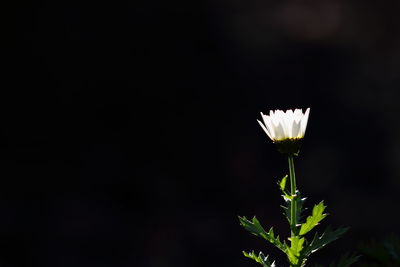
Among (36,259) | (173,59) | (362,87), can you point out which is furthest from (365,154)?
(36,259)

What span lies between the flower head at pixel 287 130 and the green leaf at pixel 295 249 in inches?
6.9

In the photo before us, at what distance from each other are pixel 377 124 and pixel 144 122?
2.05m

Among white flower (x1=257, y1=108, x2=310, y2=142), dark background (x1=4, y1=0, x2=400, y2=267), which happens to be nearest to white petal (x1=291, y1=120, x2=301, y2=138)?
white flower (x1=257, y1=108, x2=310, y2=142)

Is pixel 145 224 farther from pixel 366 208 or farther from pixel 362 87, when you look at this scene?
pixel 362 87

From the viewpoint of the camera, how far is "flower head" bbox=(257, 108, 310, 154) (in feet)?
3.90

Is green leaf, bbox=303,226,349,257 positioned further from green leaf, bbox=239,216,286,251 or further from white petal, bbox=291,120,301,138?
white petal, bbox=291,120,301,138

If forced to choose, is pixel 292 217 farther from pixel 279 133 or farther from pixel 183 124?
pixel 183 124

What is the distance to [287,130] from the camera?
1198 millimetres

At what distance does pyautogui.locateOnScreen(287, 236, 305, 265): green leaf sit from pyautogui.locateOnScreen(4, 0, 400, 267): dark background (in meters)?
3.28

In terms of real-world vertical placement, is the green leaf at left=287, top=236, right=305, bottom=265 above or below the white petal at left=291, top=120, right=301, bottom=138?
below

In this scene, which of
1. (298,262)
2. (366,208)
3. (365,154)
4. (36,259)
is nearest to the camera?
(298,262)

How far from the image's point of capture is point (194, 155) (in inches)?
198

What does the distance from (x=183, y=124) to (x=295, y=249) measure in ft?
13.2

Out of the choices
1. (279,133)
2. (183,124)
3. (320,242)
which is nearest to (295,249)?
(320,242)
